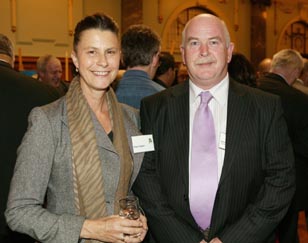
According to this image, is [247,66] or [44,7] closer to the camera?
[247,66]

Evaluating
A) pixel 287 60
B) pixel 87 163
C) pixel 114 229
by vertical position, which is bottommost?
pixel 114 229

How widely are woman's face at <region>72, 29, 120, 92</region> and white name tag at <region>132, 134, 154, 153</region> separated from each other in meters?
0.28

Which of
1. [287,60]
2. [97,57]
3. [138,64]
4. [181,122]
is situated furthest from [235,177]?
[287,60]

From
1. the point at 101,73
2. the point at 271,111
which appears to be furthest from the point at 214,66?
the point at 101,73

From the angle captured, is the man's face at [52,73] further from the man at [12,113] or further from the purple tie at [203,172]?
the purple tie at [203,172]

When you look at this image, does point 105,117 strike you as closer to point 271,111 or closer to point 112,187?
point 112,187

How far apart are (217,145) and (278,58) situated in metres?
1.95

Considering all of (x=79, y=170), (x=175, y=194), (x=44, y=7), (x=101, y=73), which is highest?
(x=44, y=7)

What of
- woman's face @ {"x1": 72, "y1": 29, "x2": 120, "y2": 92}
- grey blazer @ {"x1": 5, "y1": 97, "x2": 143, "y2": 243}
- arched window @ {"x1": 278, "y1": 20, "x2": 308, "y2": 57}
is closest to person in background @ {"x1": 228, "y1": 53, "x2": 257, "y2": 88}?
woman's face @ {"x1": 72, "y1": 29, "x2": 120, "y2": 92}

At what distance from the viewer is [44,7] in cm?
791

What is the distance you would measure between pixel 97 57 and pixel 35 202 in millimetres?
639

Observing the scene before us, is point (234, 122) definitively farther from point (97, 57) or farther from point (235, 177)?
point (97, 57)

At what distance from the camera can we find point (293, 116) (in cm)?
352

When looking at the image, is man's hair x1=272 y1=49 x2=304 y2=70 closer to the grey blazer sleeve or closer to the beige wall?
the grey blazer sleeve
